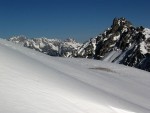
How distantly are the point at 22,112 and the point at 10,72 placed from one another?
133 inches

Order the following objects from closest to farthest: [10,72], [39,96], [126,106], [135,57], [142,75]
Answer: [39,96] → [10,72] → [126,106] → [142,75] → [135,57]

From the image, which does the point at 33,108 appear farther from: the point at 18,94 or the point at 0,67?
the point at 0,67

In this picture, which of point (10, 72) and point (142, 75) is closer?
point (10, 72)

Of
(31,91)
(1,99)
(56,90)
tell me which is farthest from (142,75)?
(1,99)

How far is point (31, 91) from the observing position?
8109mm

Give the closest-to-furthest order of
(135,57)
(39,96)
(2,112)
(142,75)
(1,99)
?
1. (2,112)
2. (1,99)
3. (39,96)
4. (142,75)
5. (135,57)

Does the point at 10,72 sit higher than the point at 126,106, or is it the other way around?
the point at 10,72

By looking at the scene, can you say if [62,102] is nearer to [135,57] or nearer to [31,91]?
[31,91]

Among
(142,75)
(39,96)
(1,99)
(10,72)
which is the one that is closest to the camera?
(1,99)

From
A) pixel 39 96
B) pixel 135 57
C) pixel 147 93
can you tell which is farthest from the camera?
pixel 135 57

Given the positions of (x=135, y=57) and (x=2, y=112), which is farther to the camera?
(x=135, y=57)

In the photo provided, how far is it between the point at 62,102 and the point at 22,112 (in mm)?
2162

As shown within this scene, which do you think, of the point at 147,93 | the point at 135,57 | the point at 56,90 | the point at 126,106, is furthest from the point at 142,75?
the point at 135,57

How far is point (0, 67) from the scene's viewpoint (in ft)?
31.2
